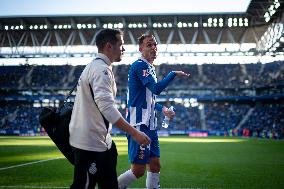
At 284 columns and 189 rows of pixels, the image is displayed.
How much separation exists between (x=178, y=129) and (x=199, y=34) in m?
15.8

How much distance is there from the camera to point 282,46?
42.6 m

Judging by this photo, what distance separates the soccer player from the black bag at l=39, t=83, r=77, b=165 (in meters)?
1.48

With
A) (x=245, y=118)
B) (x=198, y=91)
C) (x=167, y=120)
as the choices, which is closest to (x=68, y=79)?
(x=198, y=91)

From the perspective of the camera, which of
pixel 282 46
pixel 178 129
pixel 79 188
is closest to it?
pixel 79 188

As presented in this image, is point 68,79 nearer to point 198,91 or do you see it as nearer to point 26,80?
point 26,80

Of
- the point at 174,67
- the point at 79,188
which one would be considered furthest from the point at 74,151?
the point at 174,67

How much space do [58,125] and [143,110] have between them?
1.84 m

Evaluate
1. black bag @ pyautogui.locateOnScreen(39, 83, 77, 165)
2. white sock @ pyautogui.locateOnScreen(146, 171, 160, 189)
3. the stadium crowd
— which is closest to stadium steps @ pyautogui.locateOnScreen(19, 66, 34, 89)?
the stadium crowd

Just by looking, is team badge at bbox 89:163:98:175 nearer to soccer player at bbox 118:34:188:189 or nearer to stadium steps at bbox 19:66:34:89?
soccer player at bbox 118:34:188:189

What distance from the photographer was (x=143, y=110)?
18.1 feet

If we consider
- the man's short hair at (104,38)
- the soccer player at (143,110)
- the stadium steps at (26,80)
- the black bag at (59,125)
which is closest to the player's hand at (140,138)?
the black bag at (59,125)

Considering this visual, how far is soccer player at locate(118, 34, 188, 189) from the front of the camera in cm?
528

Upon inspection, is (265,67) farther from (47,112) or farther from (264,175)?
(47,112)

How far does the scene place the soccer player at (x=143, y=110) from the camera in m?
5.28
